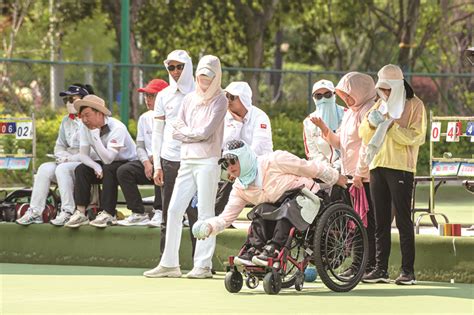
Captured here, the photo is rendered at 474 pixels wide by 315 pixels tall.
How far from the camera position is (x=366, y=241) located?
38.4 ft

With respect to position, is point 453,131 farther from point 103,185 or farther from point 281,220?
point 281,220

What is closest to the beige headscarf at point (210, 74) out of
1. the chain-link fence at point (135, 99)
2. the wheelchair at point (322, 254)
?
the wheelchair at point (322, 254)

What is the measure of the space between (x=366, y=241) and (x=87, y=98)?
3743 mm

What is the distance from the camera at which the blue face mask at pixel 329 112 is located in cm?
1298

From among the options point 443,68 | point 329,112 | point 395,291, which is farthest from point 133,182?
point 443,68

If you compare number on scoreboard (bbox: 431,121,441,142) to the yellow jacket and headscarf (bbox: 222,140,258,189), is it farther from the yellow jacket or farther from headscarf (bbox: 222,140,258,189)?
headscarf (bbox: 222,140,258,189)

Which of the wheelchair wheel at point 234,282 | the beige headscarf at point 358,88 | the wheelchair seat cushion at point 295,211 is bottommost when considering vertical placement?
the wheelchair wheel at point 234,282

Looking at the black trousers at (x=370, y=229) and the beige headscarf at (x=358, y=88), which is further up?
the beige headscarf at (x=358, y=88)

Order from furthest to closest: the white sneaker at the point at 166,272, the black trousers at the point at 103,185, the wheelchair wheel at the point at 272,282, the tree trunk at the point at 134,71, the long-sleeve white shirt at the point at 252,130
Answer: the tree trunk at the point at 134,71 < the black trousers at the point at 103,185 < the long-sleeve white shirt at the point at 252,130 < the white sneaker at the point at 166,272 < the wheelchair wheel at the point at 272,282

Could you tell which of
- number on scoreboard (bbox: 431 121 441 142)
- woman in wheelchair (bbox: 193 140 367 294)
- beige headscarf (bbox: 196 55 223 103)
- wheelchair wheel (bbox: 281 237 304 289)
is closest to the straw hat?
beige headscarf (bbox: 196 55 223 103)

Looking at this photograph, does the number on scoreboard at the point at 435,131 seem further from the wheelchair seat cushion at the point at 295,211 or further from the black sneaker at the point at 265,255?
the black sneaker at the point at 265,255

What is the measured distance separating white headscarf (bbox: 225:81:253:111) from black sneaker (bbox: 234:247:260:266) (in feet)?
6.04

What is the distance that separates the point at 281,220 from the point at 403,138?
1.33 metres

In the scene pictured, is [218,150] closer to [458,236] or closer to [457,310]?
[458,236]
